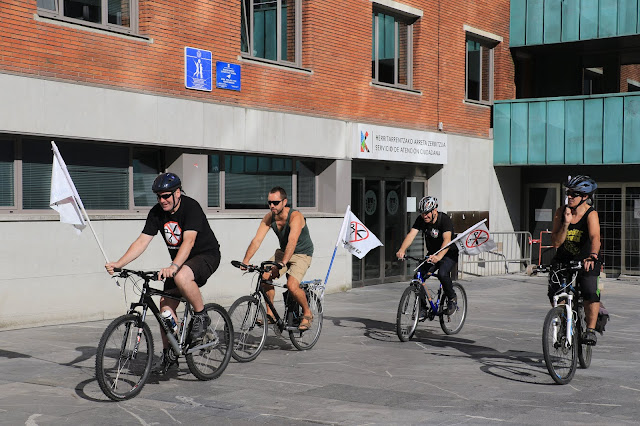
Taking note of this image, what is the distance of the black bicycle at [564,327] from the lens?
8250mm

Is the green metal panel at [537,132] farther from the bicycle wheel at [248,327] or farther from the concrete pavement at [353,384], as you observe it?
the bicycle wheel at [248,327]

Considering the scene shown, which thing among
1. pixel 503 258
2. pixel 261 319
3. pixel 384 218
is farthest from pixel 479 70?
pixel 261 319

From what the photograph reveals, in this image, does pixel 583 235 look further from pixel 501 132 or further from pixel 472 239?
pixel 501 132

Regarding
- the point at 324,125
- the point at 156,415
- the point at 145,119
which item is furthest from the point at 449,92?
the point at 156,415

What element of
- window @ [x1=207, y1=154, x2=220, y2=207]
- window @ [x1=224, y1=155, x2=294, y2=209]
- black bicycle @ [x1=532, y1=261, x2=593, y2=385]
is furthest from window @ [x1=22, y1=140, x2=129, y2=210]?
black bicycle @ [x1=532, y1=261, x2=593, y2=385]

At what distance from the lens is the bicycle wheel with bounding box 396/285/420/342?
36.2 ft

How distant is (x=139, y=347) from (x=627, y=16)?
654 inches

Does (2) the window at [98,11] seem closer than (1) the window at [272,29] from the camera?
Yes

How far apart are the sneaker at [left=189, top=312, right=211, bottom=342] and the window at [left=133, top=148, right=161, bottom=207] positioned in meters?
5.95

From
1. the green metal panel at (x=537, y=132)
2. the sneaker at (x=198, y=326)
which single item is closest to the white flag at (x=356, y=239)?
the sneaker at (x=198, y=326)

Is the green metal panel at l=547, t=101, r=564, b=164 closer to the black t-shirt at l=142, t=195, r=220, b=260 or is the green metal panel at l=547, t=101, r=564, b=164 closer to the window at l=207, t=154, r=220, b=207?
the window at l=207, t=154, r=220, b=207

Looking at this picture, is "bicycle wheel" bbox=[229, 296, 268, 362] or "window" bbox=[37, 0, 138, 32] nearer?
"bicycle wheel" bbox=[229, 296, 268, 362]

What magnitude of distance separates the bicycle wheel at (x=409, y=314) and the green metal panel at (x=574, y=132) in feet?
37.6

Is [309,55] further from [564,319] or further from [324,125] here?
[564,319]
